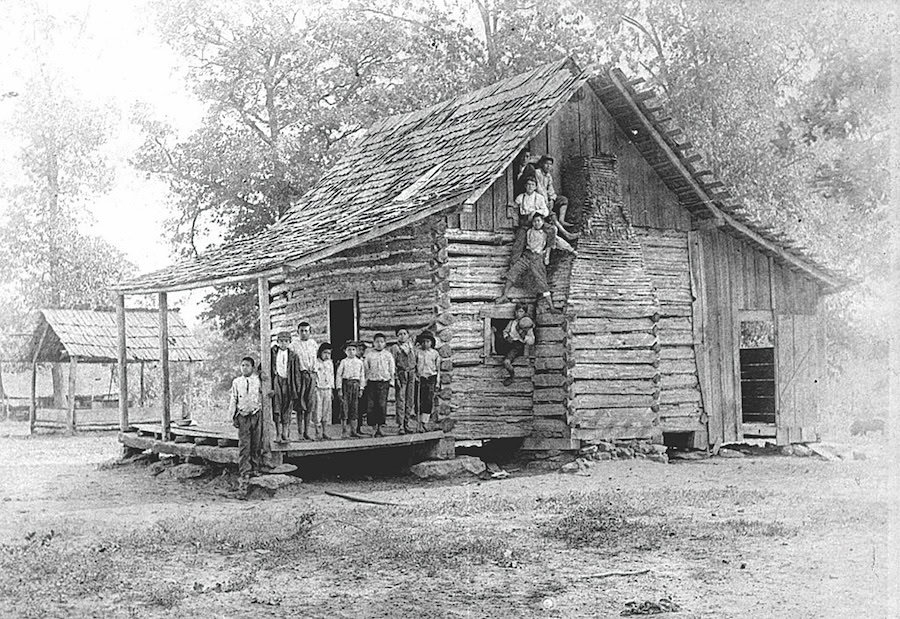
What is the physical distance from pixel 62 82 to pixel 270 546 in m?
13.4

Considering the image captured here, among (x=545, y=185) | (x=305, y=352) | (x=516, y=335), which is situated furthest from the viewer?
(x=545, y=185)

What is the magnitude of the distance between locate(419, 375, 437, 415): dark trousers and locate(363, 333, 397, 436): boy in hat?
0.68 m

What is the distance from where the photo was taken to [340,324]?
68.6 feet

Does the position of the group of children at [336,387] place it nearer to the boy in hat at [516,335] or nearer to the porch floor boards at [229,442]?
the porch floor boards at [229,442]

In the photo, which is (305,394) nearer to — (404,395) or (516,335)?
(404,395)

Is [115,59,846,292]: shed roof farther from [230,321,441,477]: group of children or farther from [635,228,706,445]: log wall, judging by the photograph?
[230,321,441,477]: group of children

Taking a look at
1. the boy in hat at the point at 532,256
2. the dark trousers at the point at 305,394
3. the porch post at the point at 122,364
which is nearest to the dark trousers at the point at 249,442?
the dark trousers at the point at 305,394

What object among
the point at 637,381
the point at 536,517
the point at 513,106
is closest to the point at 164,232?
the point at 513,106

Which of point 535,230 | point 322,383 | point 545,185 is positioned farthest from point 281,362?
point 545,185

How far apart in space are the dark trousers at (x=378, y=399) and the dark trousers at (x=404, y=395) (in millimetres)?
→ 254

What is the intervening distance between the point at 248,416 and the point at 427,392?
3244mm

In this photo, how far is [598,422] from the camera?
18.2 meters

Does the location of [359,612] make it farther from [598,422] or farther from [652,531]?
[598,422]

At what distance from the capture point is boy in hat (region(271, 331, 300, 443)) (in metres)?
16.2
